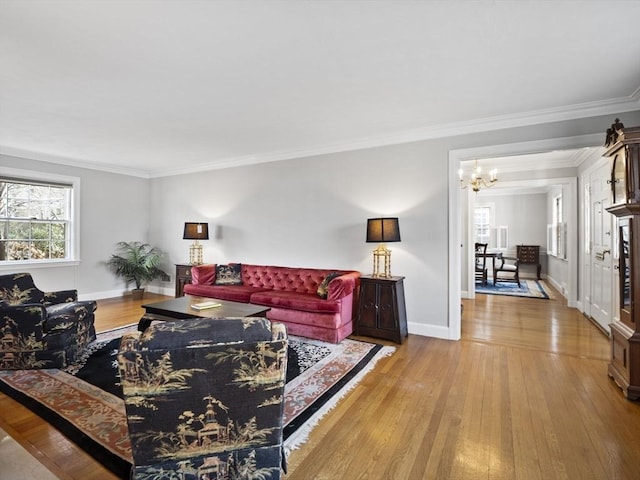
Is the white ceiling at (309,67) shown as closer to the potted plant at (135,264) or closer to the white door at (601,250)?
the white door at (601,250)

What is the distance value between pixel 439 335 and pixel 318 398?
7.10ft

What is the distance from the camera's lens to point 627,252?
8.79 ft

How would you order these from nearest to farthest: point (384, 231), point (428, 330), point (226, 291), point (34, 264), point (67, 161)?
point (384, 231)
point (428, 330)
point (226, 291)
point (34, 264)
point (67, 161)

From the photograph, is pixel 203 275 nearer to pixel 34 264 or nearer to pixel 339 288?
pixel 339 288

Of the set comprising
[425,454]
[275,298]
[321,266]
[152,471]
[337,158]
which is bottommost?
[425,454]

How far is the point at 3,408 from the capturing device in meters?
2.37

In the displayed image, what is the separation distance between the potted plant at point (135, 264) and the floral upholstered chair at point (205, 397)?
18.7 ft

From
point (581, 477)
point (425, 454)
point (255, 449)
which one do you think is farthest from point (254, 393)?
point (581, 477)

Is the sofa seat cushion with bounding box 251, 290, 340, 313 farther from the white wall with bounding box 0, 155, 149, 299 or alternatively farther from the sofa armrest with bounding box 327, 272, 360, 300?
the white wall with bounding box 0, 155, 149, 299

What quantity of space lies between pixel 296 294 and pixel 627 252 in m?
3.40

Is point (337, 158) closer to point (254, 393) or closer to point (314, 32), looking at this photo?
point (314, 32)

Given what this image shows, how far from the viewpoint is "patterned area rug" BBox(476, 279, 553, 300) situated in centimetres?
700

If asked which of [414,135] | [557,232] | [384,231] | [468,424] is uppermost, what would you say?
[414,135]

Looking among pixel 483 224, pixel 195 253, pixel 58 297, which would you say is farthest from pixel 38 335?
pixel 483 224
